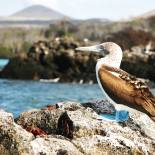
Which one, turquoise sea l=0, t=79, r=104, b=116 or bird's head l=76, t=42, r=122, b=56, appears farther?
turquoise sea l=0, t=79, r=104, b=116

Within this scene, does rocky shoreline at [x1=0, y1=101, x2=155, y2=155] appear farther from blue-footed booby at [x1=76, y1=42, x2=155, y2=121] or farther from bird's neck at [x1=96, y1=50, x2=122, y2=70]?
bird's neck at [x1=96, y1=50, x2=122, y2=70]

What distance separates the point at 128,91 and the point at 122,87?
0.34 feet

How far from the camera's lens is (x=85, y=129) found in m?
11.2

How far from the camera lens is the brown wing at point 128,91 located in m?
11.3

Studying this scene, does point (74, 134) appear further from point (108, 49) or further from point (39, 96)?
point (39, 96)

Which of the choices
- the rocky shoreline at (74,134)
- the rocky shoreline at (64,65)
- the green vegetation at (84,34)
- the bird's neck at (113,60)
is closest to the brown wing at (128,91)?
the bird's neck at (113,60)

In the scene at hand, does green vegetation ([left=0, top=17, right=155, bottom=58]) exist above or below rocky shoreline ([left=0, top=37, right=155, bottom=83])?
below

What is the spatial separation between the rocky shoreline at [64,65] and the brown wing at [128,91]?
47.3 meters

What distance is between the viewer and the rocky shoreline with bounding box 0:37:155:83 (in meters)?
61.0

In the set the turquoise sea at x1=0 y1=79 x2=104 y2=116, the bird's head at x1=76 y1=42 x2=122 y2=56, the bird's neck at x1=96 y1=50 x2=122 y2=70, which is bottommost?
the turquoise sea at x1=0 y1=79 x2=104 y2=116

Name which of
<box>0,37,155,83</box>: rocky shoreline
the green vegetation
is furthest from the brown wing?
the green vegetation

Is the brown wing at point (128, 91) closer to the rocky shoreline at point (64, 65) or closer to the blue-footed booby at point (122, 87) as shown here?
the blue-footed booby at point (122, 87)

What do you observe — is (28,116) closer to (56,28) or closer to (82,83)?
(82,83)

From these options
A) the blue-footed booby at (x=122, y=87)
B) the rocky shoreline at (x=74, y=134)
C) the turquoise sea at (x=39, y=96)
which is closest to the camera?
the rocky shoreline at (x=74, y=134)
